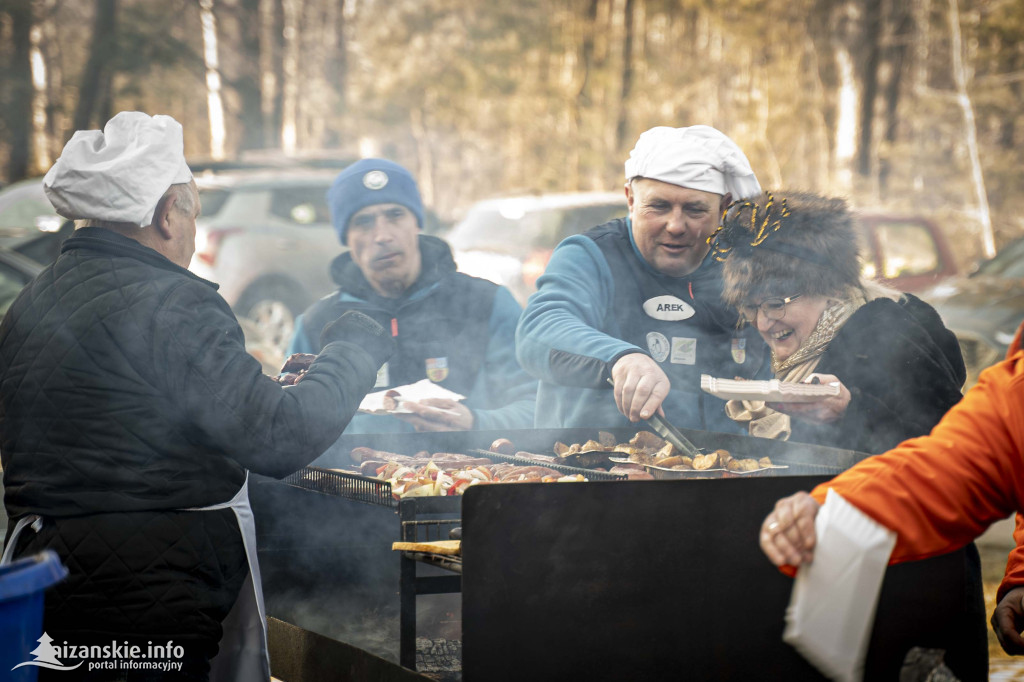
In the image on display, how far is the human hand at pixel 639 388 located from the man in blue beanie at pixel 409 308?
132cm

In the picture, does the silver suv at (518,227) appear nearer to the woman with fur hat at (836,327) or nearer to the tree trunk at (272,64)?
the woman with fur hat at (836,327)

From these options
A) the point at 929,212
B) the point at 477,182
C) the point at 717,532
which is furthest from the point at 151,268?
the point at 477,182

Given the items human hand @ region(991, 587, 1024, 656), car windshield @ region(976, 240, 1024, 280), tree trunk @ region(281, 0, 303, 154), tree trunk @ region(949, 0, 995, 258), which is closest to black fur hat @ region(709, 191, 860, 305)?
human hand @ region(991, 587, 1024, 656)

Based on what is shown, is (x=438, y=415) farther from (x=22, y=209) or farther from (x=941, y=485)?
Answer: (x=22, y=209)

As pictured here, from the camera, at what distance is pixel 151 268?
6.97ft

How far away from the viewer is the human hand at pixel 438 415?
143 inches

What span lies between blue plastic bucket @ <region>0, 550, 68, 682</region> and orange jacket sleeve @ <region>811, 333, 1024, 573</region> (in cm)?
135

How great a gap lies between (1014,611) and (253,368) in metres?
1.81

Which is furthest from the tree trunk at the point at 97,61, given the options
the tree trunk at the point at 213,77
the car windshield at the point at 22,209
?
the car windshield at the point at 22,209

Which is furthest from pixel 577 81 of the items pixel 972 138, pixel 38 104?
pixel 38 104

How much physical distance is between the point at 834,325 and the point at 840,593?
4.84ft

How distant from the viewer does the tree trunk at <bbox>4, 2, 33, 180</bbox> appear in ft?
48.4

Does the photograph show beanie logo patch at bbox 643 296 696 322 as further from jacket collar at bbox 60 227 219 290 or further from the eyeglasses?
jacket collar at bbox 60 227 219 290

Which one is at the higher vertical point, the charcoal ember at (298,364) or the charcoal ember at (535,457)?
the charcoal ember at (298,364)
